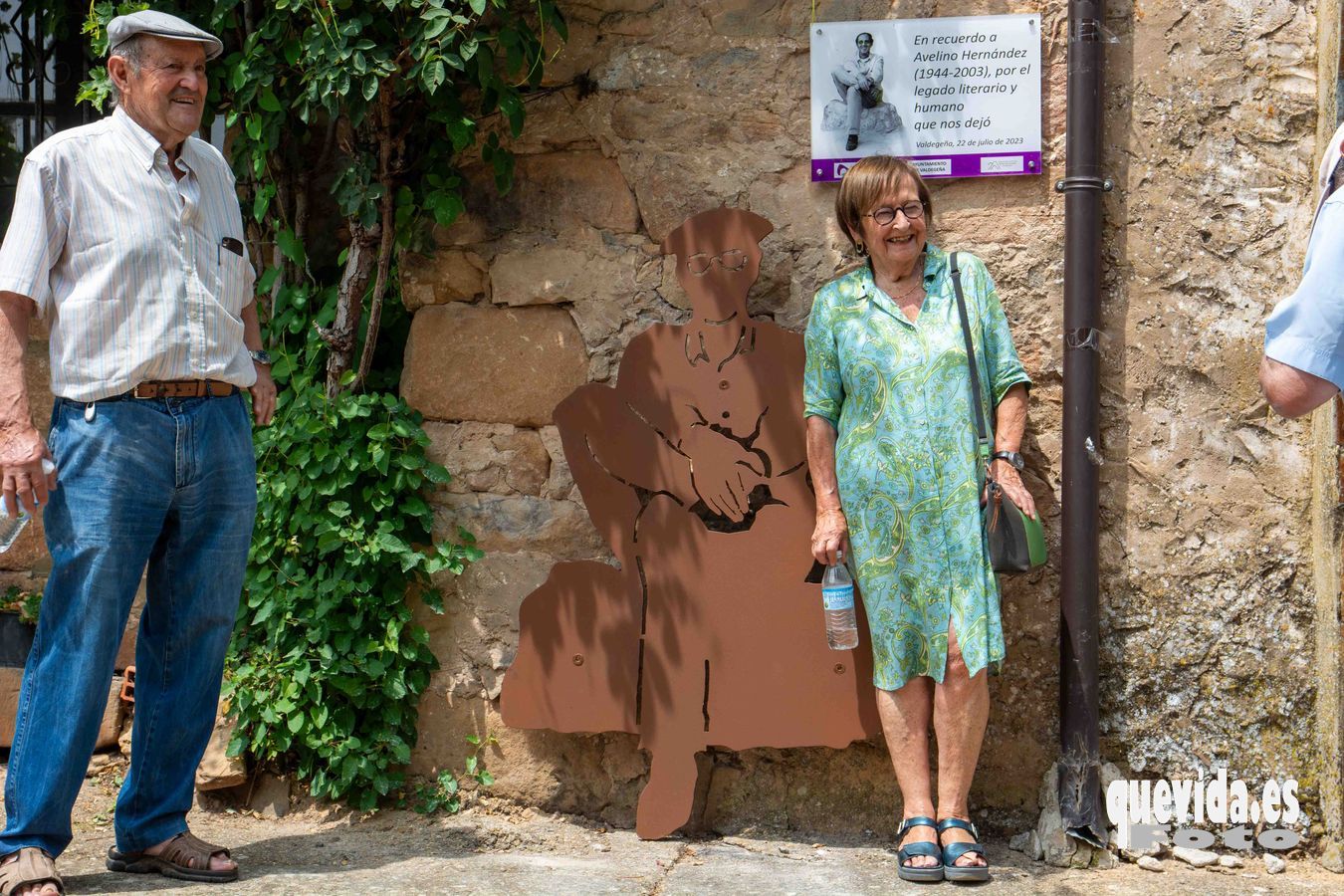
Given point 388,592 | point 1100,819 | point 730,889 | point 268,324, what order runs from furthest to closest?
point 268,324 → point 388,592 → point 1100,819 → point 730,889

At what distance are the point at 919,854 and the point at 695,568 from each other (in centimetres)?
88

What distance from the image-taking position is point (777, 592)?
3445 millimetres

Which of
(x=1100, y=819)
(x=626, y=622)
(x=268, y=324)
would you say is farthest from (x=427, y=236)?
(x=1100, y=819)

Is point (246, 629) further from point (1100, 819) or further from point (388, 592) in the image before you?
point (1100, 819)

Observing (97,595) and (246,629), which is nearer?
(97,595)

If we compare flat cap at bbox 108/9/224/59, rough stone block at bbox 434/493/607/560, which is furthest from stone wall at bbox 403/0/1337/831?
flat cap at bbox 108/9/224/59

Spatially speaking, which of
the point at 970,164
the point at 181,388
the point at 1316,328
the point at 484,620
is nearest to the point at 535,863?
the point at 484,620

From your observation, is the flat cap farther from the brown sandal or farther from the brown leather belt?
the brown sandal

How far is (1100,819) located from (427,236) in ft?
7.52

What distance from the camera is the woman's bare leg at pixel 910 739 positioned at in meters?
3.20

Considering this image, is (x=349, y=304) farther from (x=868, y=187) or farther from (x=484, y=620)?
(x=868, y=187)

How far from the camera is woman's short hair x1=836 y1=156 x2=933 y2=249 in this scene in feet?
10.6

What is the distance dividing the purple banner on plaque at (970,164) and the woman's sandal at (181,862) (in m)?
2.22

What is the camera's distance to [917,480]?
3.16 metres
